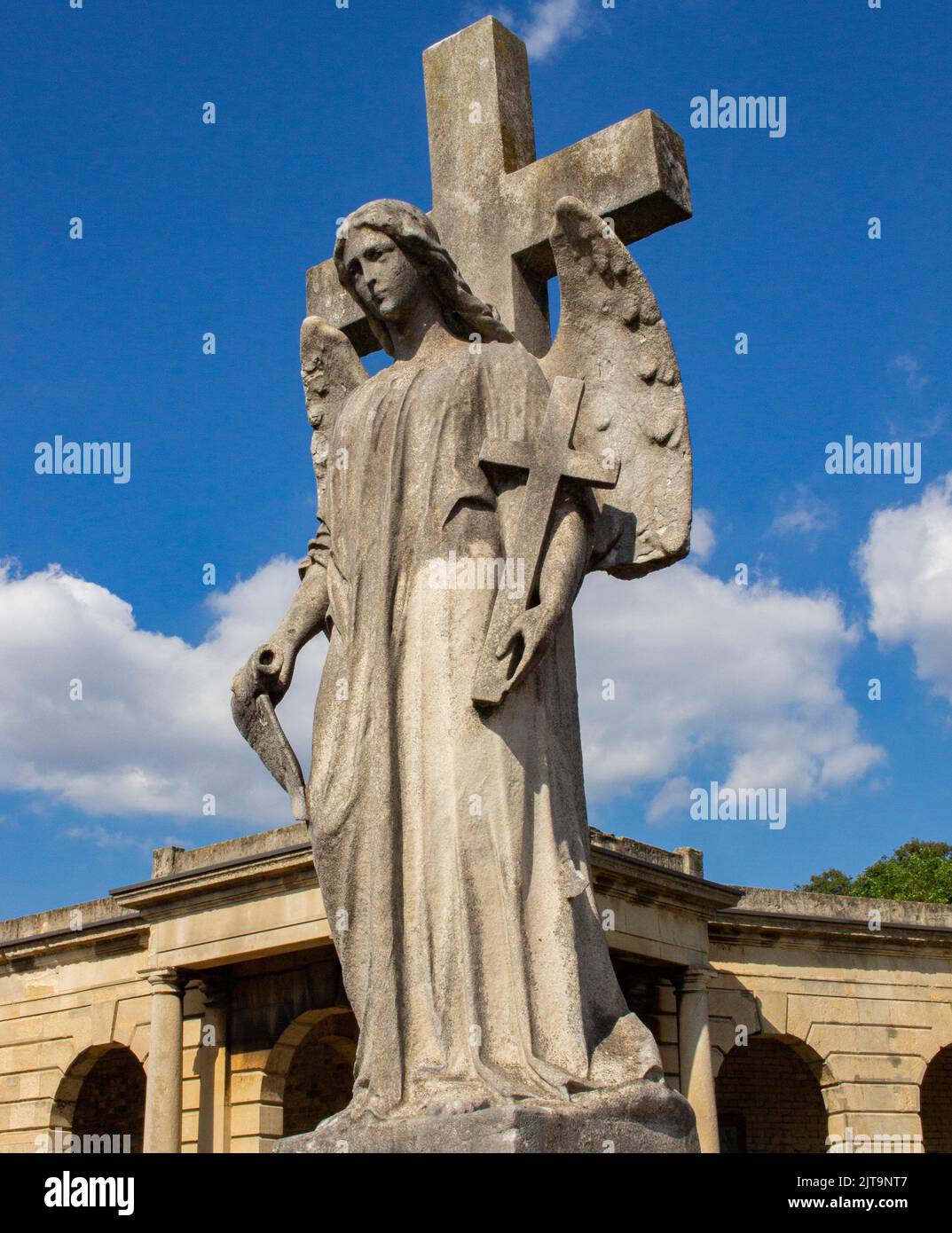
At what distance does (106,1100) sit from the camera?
22047mm

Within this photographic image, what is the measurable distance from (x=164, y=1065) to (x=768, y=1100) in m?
10.1

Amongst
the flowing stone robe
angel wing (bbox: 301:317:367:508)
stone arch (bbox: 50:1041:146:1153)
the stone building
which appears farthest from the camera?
stone arch (bbox: 50:1041:146:1153)

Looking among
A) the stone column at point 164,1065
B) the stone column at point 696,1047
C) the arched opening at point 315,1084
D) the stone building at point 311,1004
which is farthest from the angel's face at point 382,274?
the arched opening at point 315,1084

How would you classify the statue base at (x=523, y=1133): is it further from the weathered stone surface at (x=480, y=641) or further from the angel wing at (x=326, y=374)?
the angel wing at (x=326, y=374)

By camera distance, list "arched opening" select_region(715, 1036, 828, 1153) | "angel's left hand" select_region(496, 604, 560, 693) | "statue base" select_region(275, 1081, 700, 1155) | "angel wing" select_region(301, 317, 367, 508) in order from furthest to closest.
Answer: "arched opening" select_region(715, 1036, 828, 1153)
"angel wing" select_region(301, 317, 367, 508)
"angel's left hand" select_region(496, 604, 560, 693)
"statue base" select_region(275, 1081, 700, 1155)

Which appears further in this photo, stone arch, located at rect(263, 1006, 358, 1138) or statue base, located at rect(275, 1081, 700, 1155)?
stone arch, located at rect(263, 1006, 358, 1138)

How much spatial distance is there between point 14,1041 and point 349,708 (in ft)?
61.5

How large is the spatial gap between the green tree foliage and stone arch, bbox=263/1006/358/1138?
1541 cm

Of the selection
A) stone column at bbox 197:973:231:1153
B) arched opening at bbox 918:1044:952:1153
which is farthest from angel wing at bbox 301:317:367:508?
arched opening at bbox 918:1044:952:1153

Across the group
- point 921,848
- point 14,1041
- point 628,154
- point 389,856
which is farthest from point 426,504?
point 921,848

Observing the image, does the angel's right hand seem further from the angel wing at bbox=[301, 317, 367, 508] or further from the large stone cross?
the large stone cross

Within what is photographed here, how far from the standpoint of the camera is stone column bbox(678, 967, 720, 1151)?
17.7m

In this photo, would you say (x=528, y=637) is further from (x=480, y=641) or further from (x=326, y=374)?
(x=326, y=374)

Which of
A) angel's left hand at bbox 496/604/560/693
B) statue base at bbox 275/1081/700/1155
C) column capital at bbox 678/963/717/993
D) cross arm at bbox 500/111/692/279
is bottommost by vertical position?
statue base at bbox 275/1081/700/1155
